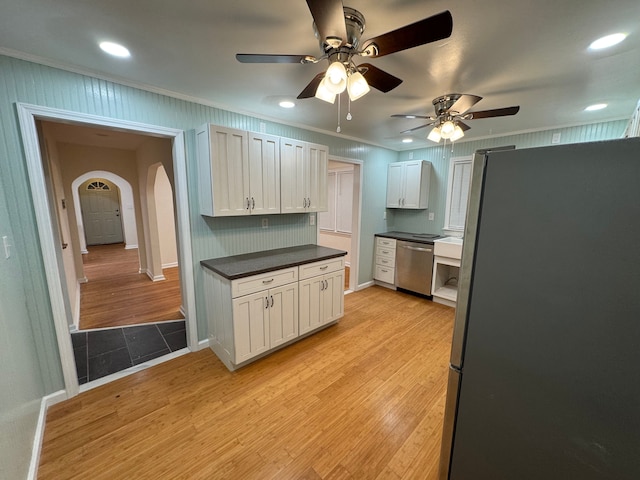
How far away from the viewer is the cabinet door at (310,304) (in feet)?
8.77

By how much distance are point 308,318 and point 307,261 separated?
0.64 meters

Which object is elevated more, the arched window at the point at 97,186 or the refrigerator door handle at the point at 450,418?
the arched window at the point at 97,186

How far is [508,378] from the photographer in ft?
2.99

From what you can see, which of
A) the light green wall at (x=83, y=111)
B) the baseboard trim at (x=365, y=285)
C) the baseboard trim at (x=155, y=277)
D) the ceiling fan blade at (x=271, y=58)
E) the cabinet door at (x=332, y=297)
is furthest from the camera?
the baseboard trim at (x=155, y=277)

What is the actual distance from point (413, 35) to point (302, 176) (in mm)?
1870

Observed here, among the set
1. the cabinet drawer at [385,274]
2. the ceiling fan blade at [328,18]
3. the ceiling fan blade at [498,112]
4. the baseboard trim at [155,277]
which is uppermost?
the ceiling fan blade at [498,112]

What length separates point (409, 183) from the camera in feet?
13.9

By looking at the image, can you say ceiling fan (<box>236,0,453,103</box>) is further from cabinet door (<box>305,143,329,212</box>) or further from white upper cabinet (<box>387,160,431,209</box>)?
white upper cabinet (<box>387,160,431,209</box>)

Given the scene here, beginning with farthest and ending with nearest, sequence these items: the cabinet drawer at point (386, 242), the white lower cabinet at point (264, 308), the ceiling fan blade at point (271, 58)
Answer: the cabinet drawer at point (386, 242) < the white lower cabinet at point (264, 308) < the ceiling fan blade at point (271, 58)

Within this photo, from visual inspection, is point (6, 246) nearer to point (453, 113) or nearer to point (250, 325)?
point (250, 325)

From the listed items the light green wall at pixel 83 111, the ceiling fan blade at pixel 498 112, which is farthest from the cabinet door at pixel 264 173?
the ceiling fan blade at pixel 498 112

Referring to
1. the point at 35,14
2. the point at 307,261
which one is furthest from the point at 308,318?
the point at 35,14

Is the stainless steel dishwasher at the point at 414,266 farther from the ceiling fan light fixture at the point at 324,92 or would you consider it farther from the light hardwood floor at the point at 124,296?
the light hardwood floor at the point at 124,296

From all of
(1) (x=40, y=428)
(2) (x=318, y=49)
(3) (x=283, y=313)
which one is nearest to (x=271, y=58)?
(2) (x=318, y=49)
